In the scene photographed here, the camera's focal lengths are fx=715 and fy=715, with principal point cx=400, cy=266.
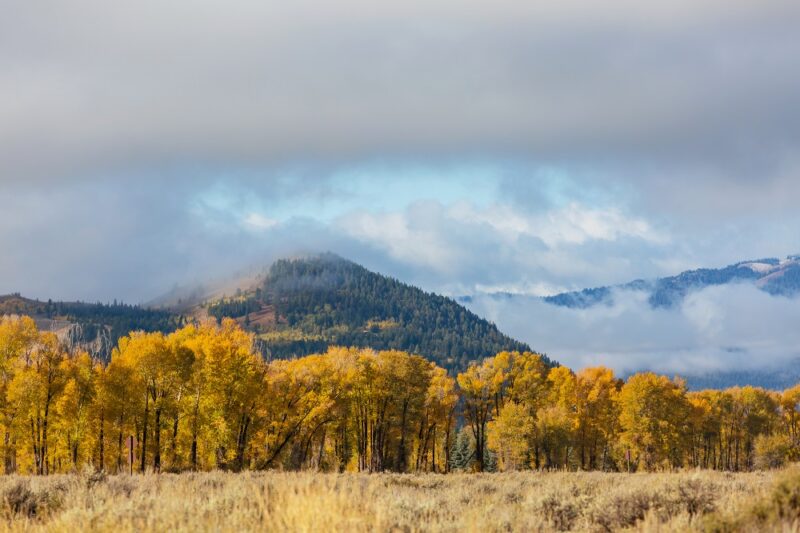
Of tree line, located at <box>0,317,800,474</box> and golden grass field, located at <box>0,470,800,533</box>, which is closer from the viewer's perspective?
golden grass field, located at <box>0,470,800,533</box>

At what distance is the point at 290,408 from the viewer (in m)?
65.9

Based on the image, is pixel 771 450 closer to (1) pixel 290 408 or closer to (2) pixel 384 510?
(1) pixel 290 408

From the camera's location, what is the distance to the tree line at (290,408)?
5794 cm

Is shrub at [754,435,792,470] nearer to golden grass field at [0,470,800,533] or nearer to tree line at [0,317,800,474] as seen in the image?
tree line at [0,317,800,474]

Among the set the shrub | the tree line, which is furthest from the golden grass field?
the shrub

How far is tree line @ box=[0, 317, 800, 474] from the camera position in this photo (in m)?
57.9

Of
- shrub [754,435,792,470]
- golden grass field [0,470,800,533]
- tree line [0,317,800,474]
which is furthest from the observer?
shrub [754,435,792,470]

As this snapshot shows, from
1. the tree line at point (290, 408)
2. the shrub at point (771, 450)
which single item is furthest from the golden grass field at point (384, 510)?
the shrub at point (771, 450)

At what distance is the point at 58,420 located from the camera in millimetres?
61281

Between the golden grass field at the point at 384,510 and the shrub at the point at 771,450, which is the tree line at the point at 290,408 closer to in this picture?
the shrub at the point at 771,450

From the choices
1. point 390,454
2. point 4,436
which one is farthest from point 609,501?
point 390,454

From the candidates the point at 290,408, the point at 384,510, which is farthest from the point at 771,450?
the point at 384,510

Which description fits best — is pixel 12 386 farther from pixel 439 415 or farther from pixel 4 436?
pixel 439 415

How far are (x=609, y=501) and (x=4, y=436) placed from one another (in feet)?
203
